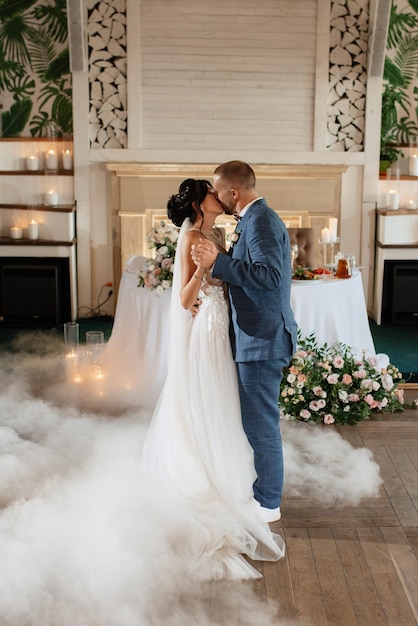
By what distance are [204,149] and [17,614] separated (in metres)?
5.10

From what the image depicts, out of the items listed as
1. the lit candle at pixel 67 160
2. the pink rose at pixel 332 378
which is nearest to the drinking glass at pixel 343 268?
the pink rose at pixel 332 378

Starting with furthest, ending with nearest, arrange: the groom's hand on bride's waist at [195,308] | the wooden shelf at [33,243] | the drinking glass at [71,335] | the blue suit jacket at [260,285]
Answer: the wooden shelf at [33,243]
the drinking glass at [71,335]
the groom's hand on bride's waist at [195,308]
the blue suit jacket at [260,285]

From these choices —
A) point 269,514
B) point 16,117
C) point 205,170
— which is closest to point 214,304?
point 269,514

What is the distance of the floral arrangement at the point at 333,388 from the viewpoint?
4.73 m

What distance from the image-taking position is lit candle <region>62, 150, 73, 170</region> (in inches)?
294

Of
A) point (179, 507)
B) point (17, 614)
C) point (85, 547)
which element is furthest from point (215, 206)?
point (17, 614)

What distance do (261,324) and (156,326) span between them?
189cm

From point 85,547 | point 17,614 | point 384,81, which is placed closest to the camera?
point 17,614

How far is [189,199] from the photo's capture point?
346 cm

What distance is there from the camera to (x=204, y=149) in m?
7.22

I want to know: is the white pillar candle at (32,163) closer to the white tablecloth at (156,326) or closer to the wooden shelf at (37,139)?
the wooden shelf at (37,139)

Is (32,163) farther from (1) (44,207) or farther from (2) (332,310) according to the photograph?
(2) (332,310)

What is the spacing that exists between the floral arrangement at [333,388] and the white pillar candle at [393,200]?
270 centimetres

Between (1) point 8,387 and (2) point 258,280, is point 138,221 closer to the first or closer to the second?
(1) point 8,387
